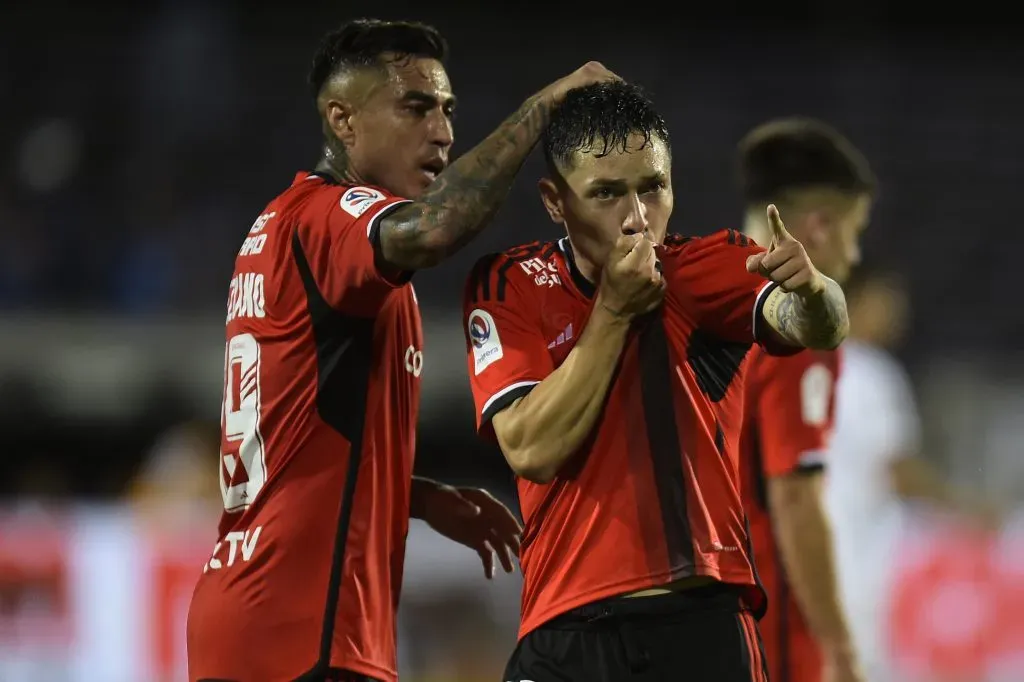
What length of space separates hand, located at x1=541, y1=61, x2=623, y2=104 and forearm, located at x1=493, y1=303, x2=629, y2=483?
62 cm

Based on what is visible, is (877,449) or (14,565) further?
(14,565)

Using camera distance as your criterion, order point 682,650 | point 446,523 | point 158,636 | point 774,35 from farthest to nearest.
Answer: point 774,35 < point 158,636 < point 446,523 < point 682,650

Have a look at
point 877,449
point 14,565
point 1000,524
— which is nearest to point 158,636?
point 14,565

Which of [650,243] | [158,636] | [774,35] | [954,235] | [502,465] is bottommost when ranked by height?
[158,636]

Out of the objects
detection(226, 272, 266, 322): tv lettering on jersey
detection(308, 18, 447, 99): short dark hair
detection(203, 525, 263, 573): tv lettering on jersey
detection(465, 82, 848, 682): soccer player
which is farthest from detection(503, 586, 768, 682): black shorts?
detection(308, 18, 447, 99): short dark hair

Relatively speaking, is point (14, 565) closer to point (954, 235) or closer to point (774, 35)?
point (954, 235)

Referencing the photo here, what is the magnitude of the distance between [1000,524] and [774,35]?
400 inches

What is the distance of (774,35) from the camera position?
18.1 m

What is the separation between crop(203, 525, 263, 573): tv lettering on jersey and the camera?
3.31 meters

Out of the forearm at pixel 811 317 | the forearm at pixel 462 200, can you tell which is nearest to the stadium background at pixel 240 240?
the forearm at pixel 462 200

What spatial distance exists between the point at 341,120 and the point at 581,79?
2.95ft

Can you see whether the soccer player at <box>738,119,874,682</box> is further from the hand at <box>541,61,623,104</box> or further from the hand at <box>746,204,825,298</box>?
the hand at <box>746,204,825,298</box>

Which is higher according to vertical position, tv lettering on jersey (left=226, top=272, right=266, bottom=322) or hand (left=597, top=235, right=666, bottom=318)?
tv lettering on jersey (left=226, top=272, right=266, bottom=322)

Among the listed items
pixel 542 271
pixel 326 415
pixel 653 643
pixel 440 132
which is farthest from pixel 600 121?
pixel 653 643
